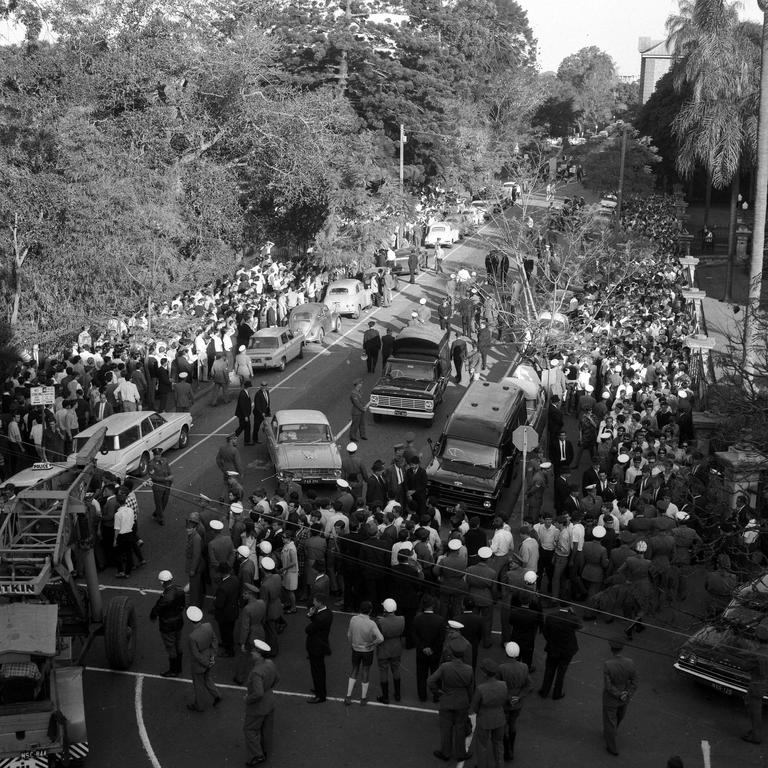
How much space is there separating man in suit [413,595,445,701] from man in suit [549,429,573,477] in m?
7.94

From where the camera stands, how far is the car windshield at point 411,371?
27.5 m

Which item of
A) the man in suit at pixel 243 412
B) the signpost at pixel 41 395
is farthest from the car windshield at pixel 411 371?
the signpost at pixel 41 395

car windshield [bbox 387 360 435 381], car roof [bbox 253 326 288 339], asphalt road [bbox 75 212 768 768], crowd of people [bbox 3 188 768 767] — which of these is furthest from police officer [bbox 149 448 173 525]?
car roof [bbox 253 326 288 339]

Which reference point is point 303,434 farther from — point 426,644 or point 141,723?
point 141,723

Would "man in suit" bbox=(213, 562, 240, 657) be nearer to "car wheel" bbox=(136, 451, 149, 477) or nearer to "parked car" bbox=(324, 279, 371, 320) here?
"car wheel" bbox=(136, 451, 149, 477)

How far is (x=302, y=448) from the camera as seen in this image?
22609 mm

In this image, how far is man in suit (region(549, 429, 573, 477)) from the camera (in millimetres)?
22078

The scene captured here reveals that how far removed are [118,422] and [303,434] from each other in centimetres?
382

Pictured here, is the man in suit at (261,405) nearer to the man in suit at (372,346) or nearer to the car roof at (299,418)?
the car roof at (299,418)

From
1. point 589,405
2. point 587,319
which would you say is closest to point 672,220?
point 587,319

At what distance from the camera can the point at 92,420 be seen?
24.8 m

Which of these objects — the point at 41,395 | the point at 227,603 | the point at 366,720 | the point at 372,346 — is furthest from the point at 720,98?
the point at 366,720

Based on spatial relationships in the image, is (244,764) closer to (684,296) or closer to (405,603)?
(405,603)

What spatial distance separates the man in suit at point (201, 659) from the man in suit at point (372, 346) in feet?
58.9
